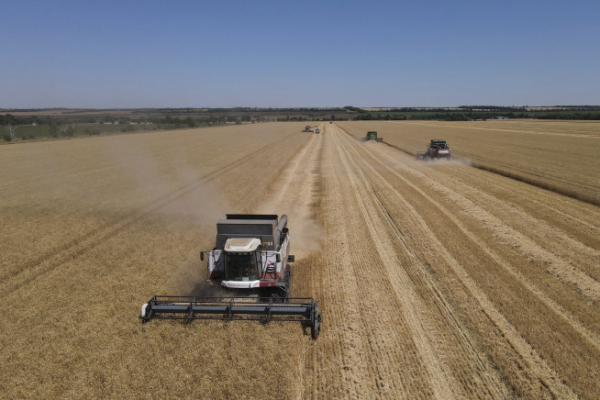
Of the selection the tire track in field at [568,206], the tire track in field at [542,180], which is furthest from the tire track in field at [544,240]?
the tire track in field at [542,180]

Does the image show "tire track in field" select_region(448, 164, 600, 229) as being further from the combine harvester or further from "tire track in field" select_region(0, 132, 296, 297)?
"tire track in field" select_region(0, 132, 296, 297)

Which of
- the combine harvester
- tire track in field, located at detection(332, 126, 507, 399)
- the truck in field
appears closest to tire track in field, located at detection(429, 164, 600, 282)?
tire track in field, located at detection(332, 126, 507, 399)

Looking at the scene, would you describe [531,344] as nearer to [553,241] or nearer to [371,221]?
[553,241]

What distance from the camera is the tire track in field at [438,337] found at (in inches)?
279

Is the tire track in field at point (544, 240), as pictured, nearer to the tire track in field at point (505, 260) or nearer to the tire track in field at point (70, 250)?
the tire track in field at point (505, 260)

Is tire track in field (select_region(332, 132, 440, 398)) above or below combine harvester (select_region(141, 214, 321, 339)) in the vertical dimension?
below

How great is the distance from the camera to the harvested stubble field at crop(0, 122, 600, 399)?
7293mm

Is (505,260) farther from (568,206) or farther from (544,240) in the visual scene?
(568,206)

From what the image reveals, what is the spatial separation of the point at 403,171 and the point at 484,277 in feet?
67.7

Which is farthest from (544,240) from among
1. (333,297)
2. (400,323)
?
(333,297)

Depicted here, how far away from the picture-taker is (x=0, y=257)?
13.3 m

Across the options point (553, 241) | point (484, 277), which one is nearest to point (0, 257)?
point (484, 277)

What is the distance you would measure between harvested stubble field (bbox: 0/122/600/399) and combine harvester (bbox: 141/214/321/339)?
35cm

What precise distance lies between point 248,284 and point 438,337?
4628 mm
